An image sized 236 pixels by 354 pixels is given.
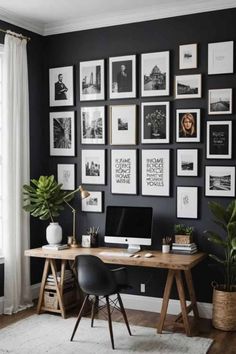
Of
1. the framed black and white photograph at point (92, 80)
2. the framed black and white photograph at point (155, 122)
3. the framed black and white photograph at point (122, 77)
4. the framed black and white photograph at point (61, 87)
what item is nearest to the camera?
the framed black and white photograph at point (155, 122)

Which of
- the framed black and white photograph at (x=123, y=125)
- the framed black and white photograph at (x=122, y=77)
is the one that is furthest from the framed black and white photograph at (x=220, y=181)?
the framed black and white photograph at (x=122, y=77)

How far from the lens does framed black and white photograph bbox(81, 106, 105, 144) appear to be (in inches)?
211

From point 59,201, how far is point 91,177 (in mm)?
473

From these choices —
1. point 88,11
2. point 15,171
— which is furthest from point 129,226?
point 88,11

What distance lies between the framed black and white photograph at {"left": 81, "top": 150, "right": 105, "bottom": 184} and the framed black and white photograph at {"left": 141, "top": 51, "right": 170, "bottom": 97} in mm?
848

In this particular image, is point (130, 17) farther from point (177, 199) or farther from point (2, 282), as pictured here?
point (2, 282)

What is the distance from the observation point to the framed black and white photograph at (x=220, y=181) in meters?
4.74

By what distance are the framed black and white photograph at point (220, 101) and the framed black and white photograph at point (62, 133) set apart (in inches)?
62.7

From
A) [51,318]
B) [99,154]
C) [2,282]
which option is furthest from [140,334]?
[99,154]

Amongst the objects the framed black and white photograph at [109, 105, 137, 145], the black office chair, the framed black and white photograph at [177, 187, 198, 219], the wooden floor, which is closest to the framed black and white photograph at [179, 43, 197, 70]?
the framed black and white photograph at [109, 105, 137, 145]

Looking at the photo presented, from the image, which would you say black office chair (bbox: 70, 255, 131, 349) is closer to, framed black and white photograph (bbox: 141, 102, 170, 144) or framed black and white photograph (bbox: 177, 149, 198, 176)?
framed black and white photograph (bbox: 177, 149, 198, 176)

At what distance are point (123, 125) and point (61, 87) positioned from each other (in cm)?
92

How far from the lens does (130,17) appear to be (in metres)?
5.15

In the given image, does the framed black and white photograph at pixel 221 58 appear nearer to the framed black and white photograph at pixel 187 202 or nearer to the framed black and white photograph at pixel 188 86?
the framed black and white photograph at pixel 188 86
